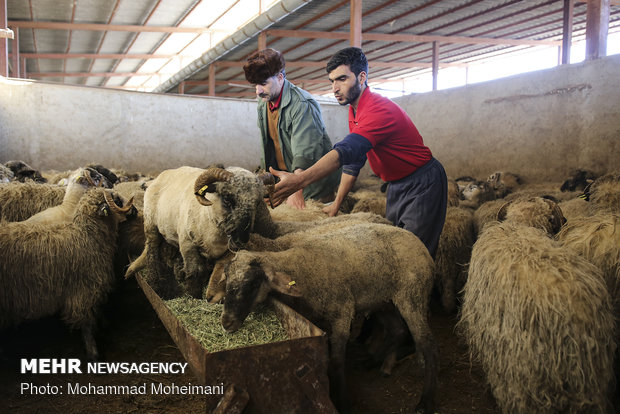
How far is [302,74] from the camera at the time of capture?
1819 centimetres

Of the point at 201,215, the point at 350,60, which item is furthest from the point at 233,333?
the point at 350,60

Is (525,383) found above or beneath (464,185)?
beneath

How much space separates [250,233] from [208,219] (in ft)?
1.11

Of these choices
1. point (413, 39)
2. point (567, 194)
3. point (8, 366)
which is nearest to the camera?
point (8, 366)

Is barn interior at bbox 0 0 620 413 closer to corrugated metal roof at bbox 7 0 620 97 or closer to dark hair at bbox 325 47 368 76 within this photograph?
corrugated metal roof at bbox 7 0 620 97

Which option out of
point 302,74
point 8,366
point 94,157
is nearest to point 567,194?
point 8,366

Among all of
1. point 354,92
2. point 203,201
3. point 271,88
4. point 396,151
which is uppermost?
point 271,88

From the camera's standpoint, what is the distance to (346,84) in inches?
140

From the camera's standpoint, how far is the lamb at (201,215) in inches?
115

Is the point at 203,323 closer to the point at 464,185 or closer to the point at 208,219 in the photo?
the point at 208,219

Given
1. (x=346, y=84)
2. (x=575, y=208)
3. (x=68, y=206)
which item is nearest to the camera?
(x=346, y=84)

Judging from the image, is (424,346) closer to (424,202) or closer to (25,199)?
(424,202)

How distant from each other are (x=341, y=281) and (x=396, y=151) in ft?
4.17

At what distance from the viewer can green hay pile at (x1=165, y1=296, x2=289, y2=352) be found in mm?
2633
